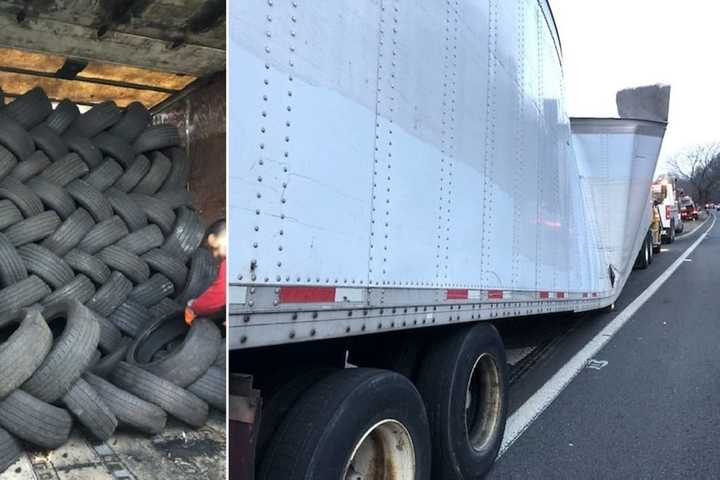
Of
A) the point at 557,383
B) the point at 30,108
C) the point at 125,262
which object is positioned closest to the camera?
the point at 30,108

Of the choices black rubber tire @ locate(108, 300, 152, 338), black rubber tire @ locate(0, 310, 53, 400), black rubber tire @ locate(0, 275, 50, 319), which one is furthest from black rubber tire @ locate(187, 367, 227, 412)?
black rubber tire @ locate(0, 275, 50, 319)

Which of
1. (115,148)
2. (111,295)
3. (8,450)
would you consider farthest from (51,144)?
(8,450)

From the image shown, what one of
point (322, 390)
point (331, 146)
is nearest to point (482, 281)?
point (322, 390)

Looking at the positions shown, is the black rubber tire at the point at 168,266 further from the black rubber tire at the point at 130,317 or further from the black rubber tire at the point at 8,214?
the black rubber tire at the point at 8,214

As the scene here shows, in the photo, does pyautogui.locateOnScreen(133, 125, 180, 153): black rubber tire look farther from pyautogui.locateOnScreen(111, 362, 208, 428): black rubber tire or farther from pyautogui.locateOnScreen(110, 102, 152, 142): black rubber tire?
pyautogui.locateOnScreen(111, 362, 208, 428): black rubber tire

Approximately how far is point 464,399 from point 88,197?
227cm

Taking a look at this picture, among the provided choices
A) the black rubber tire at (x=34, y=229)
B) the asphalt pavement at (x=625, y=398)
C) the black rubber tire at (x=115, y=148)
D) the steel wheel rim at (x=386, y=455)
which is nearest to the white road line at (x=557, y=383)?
the asphalt pavement at (x=625, y=398)

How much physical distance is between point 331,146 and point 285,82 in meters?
0.29

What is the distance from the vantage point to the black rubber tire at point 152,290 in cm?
203

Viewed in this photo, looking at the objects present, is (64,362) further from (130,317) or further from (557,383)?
(557,383)

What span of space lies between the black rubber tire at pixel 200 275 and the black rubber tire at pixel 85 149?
6.64 feet

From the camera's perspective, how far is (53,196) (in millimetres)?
3371

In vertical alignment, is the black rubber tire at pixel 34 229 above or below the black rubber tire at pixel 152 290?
above

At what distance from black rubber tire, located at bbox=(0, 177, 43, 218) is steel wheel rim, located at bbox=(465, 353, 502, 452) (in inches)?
102
